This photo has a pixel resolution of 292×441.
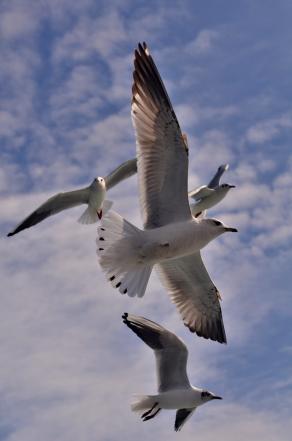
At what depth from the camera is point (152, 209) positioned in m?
10.0

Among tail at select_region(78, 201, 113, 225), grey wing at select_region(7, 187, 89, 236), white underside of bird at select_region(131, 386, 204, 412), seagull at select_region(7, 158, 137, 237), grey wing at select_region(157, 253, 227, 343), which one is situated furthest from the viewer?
tail at select_region(78, 201, 113, 225)

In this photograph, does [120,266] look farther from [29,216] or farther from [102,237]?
[29,216]

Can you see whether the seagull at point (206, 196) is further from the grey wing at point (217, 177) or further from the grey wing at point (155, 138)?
the grey wing at point (155, 138)

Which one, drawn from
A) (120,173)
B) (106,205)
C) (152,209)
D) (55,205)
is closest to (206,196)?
(120,173)

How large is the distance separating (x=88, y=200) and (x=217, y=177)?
12.4 ft

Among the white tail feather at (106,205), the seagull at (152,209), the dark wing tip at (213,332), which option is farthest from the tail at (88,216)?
the seagull at (152,209)

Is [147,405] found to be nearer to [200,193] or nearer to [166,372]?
[166,372]

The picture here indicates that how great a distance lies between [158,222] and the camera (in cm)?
1003

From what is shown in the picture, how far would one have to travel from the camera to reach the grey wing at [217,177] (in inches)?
697

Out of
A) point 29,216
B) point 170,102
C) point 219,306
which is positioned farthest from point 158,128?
point 29,216

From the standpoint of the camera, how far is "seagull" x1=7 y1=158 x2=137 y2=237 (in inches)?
584

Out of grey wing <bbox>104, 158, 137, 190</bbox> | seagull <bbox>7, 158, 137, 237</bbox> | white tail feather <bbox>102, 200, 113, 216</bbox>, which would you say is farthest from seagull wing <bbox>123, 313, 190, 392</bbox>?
grey wing <bbox>104, 158, 137, 190</bbox>

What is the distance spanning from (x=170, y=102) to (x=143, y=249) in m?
1.79

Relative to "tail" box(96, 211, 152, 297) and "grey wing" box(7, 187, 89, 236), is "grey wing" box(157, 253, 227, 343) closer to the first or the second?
"tail" box(96, 211, 152, 297)
